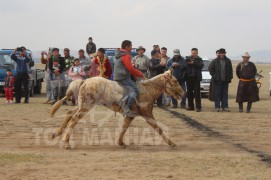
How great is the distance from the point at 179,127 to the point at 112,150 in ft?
12.8

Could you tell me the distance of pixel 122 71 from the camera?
36.9ft

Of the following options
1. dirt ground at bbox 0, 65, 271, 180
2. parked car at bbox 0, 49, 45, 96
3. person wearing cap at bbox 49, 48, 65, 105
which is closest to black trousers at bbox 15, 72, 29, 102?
person wearing cap at bbox 49, 48, 65, 105

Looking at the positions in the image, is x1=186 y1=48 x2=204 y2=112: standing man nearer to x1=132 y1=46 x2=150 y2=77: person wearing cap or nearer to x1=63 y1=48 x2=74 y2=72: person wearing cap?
x1=132 y1=46 x2=150 y2=77: person wearing cap

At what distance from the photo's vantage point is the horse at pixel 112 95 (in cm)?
1096

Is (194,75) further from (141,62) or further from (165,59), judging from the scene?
(141,62)

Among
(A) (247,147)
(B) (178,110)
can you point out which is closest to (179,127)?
(A) (247,147)

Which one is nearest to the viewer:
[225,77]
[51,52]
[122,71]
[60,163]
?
[60,163]

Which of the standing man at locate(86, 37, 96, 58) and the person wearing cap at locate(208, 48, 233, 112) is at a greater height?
the standing man at locate(86, 37, 96, 58)

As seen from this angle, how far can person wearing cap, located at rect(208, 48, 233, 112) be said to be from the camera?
19.0 meters

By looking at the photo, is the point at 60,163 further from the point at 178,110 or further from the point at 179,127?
the point at 178,110

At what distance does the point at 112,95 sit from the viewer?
36.0ft

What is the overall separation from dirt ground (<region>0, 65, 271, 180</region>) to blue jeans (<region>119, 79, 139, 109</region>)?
34.5 inches

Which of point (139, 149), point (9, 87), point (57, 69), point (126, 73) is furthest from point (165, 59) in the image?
point (139, 149)

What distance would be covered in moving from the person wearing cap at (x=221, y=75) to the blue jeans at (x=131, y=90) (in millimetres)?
8199
